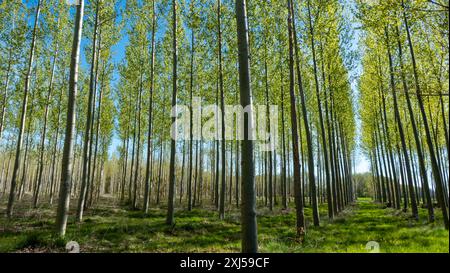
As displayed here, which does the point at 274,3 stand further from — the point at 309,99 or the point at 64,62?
the point at 64,62

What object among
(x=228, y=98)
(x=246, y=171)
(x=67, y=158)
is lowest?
(x=246, y=171)

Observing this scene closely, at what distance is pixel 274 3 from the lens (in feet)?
44.1

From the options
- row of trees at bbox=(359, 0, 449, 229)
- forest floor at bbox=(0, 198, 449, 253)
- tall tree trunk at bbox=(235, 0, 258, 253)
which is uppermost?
row of trees at bbox=(359, 0, 449, 229)

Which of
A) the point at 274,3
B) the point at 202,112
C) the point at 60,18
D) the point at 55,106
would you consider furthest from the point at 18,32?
the point at 274,3

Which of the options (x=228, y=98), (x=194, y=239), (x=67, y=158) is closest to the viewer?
(x=67, y=158)

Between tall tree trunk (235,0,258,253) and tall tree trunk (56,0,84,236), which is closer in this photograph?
tall tree trunk (235,0,258,253)

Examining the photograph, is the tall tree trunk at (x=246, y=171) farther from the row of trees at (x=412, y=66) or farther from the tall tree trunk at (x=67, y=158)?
the tall tree trunk at (x=67, y=158)

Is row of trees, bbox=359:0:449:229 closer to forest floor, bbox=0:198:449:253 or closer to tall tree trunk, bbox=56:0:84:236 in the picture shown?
forest floor, bbox=0:198:449:253
